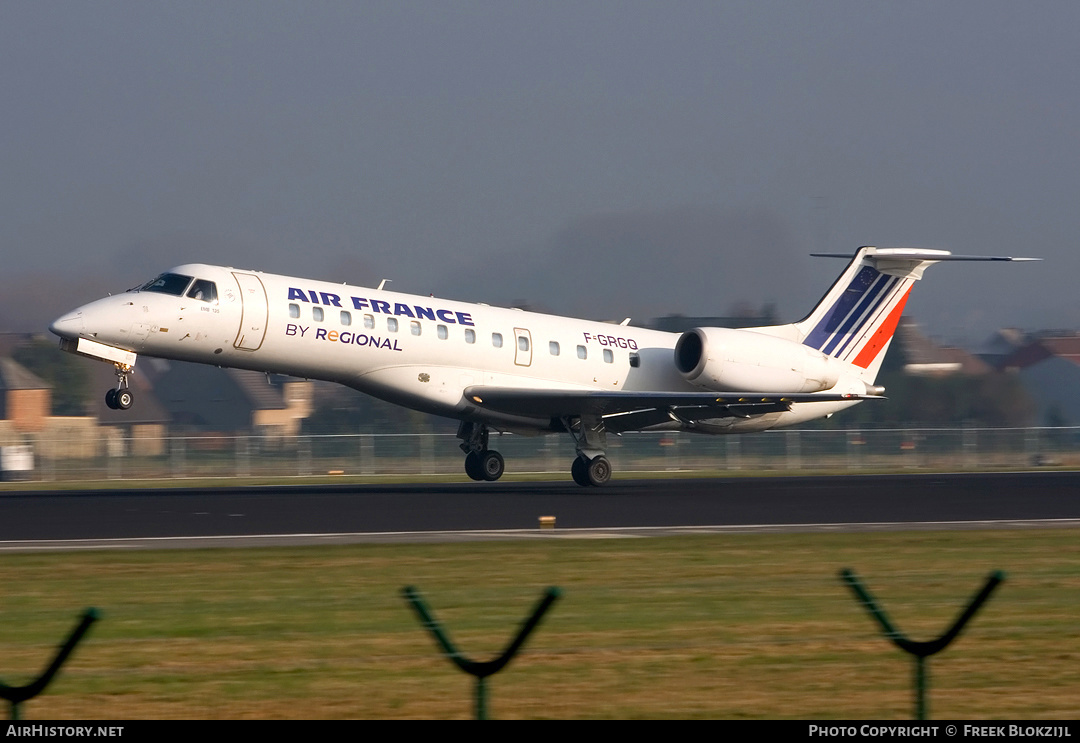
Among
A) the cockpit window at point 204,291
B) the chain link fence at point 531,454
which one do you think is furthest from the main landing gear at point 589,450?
the chain link fence at point 531,454

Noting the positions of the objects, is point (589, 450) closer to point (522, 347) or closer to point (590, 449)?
point (590, 449)

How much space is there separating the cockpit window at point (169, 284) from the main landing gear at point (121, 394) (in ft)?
5.49

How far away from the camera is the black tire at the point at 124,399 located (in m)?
23.9

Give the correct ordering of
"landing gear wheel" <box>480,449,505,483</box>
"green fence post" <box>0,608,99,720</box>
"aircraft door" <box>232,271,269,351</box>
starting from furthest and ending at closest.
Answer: "landing gear wheel" <box>480,449,505,483</box>
"aircraft door" <box>232,271,269,351</box>
"green fence post" <box>0,608,99,720</box>

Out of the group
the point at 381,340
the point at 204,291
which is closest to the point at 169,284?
the point at 204,291

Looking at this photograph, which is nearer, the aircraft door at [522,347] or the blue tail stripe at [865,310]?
the aircraft door at [522,347]

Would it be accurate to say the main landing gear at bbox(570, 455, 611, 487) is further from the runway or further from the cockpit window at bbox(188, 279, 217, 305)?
the cockpit window at bbox(188, 279, 217, 305)

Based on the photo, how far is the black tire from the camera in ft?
78.3

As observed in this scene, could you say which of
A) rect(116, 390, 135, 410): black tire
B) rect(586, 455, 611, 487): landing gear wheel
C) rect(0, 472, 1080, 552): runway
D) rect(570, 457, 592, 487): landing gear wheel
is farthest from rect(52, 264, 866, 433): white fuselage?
rect(0, 472, 1080, 552): runway

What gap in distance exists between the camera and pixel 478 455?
3098 cm

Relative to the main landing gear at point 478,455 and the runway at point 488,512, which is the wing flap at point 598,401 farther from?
the main landing gear at point 478,455

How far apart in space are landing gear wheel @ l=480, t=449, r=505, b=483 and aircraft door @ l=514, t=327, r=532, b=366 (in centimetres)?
361
